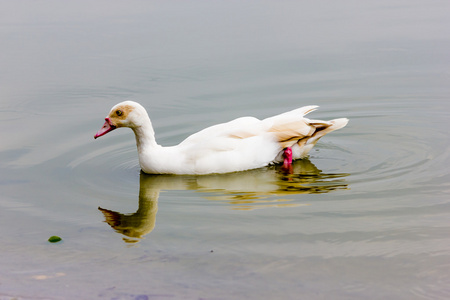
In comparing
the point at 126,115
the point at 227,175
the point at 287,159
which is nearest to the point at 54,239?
the point at 126,115

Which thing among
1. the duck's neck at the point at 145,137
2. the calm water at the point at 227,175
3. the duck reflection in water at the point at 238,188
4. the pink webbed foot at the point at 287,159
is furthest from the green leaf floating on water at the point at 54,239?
the pink webbed foot at the point at 287,159

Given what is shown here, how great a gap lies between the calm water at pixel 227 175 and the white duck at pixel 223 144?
22cm

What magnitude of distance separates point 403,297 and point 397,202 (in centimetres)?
253

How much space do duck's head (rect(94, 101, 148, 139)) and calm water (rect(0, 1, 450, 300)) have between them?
0.74 meters

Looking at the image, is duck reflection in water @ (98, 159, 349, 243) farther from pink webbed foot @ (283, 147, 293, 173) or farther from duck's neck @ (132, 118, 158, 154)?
duck's neck @ (132, 118, 158, 154)

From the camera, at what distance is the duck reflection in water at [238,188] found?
9.07 m

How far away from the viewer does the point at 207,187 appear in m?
10.1

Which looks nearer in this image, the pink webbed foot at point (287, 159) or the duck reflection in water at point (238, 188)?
the duck reflection in water at point (238, 188)

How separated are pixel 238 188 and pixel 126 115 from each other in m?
2.04

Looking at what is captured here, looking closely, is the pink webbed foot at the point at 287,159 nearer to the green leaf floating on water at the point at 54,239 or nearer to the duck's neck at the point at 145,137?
the duck's neck at the point at 145,137

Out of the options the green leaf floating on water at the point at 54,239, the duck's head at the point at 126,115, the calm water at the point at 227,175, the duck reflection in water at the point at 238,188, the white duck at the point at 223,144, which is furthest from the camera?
the duck's head at the point at 126,115

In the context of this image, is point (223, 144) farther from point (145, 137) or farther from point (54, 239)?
point (54, 239)

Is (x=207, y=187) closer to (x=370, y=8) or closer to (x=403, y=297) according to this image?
(x=403, y=297)

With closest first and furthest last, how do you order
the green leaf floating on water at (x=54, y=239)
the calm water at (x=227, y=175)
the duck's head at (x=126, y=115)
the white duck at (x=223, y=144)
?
the calm water at (x=227, y=175) → the green leaf floating on water at (x=54, y=239) → the white duck at (x=223, y=144) → the duck's head at (x=126, y=115)
